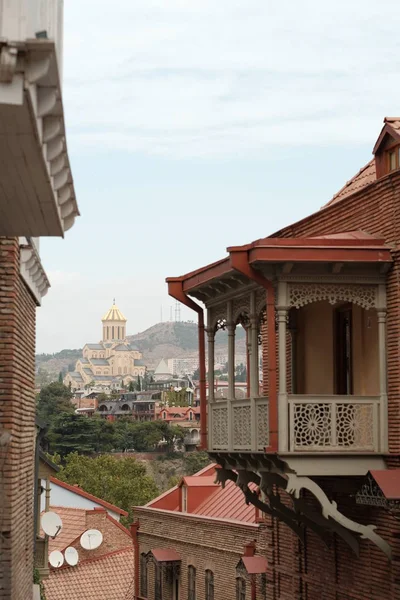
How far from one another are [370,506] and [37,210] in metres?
8.77

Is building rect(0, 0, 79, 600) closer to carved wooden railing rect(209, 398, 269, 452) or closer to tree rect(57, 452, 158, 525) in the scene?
carved wooden railing rect(209, 398, 269, 452)

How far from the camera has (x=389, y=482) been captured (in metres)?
16.3

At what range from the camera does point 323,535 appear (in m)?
19.0

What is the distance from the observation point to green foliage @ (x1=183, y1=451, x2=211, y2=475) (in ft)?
491

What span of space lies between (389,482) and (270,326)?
8.87 feet

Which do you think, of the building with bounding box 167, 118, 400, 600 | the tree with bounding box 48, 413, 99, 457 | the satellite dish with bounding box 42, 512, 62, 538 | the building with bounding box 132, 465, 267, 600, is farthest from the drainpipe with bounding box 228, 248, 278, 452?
the tree with bounding box 48, 413, 99, 457

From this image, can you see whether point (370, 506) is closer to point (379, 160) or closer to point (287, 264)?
point (287, 264)

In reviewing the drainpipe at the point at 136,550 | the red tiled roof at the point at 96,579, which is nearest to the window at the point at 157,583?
the drainpipe at the point at 136,550

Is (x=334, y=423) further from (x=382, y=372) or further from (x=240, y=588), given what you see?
(x=240, y=588)

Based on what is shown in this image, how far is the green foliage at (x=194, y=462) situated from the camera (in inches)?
5891

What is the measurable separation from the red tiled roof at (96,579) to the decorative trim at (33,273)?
82.1 ft

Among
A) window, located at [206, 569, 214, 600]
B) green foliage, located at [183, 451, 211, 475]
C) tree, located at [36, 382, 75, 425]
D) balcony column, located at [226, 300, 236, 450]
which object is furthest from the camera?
tree, located at [36, 382, 75, 425]

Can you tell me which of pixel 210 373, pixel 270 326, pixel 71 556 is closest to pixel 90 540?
pixel 71 556

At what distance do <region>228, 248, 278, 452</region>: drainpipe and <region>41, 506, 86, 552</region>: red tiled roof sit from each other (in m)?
34.6
